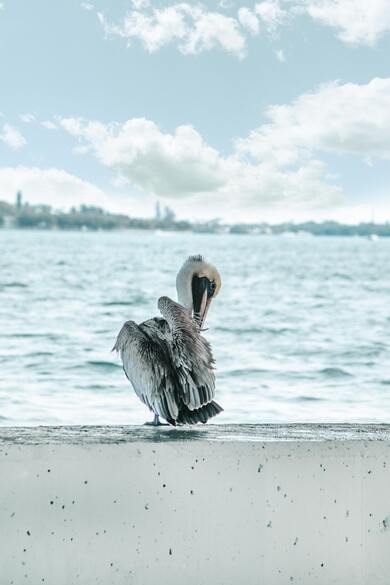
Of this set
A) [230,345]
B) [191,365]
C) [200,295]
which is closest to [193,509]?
[191,365]

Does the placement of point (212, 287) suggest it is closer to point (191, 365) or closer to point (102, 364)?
point (191, 365)

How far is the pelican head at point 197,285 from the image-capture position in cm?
266

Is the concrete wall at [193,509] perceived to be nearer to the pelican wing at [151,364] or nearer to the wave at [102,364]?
the pelican wing at [151,364]

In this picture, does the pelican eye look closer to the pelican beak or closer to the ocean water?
the pelican beak

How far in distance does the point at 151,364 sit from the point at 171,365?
1.8 inches

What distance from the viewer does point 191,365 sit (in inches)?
89.6

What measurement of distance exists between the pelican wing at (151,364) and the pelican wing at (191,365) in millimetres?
25

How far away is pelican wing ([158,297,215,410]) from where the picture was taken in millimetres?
2262

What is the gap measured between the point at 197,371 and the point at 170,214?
191 feet

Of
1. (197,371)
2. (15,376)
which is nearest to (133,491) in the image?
(197,371)

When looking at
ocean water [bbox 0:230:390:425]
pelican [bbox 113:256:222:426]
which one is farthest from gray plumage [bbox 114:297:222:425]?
ocean water [bbox 0:230:390:425]

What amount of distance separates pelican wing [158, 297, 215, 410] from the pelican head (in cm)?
28

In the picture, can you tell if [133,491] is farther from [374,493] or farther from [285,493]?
[374,493]

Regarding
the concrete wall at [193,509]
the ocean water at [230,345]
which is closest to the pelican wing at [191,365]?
the concrete wall at [193,509]
